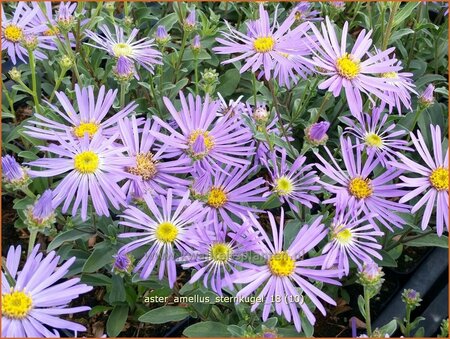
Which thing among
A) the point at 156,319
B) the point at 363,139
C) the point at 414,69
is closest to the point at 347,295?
the point at 363,139

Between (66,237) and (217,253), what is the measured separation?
0.38 metres

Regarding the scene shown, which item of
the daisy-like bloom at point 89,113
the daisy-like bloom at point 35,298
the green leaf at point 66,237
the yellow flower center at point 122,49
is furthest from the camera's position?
the yellow flower center at point 122,49

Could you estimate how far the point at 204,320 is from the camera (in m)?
1.60

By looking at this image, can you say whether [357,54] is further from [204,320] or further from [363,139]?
[204,320]

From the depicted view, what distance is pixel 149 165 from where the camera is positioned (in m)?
1.53

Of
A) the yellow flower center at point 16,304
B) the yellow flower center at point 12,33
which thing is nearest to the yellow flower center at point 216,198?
the yellow flower center at point 16,304

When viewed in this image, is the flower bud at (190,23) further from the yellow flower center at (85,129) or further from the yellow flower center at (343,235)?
the yellow flower center at (343,235)

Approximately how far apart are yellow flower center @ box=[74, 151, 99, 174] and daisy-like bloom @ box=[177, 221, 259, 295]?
0.27 metres

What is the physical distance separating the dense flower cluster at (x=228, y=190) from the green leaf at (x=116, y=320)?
186mm

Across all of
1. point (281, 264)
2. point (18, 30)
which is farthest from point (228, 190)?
point (18, 30)

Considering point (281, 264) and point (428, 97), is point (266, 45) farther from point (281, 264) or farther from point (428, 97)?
point (281, 264)

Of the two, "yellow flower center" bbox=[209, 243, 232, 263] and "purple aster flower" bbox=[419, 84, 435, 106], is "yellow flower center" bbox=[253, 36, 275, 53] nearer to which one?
"purple aster flower" bbox=[419, 84, 435, 106]

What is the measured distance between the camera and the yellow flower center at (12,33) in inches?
80.7

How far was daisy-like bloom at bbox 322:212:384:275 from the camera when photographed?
1420mm
